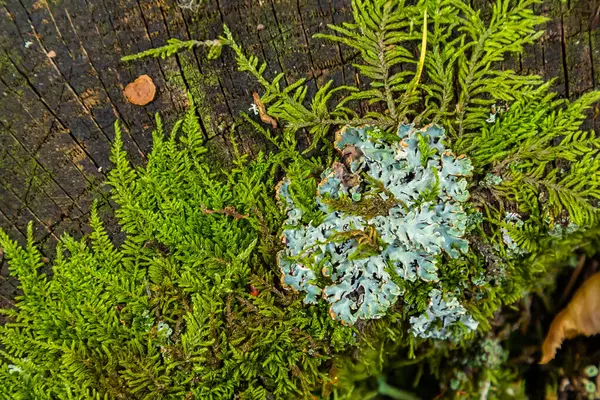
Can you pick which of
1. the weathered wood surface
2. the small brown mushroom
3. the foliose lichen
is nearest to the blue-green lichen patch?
the foliose lichen

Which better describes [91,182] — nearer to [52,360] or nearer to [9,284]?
[9,284]

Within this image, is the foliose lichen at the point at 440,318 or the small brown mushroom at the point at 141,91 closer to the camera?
the small brown mushroom at the point at 141,91

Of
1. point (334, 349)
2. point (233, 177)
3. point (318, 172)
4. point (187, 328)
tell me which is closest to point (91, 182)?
point (233, 177)

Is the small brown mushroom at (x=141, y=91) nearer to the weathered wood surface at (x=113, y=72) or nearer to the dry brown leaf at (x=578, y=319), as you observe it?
the weathered wood surface at (x=113, y=72)

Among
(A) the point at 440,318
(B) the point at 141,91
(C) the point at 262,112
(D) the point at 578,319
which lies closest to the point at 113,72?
(B) the point at 141,91

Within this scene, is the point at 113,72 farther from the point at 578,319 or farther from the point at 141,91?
the point at 578,319

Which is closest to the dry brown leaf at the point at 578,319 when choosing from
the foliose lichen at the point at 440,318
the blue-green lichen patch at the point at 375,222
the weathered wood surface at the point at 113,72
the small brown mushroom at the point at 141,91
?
the foliose lichen at the point at 440,318
